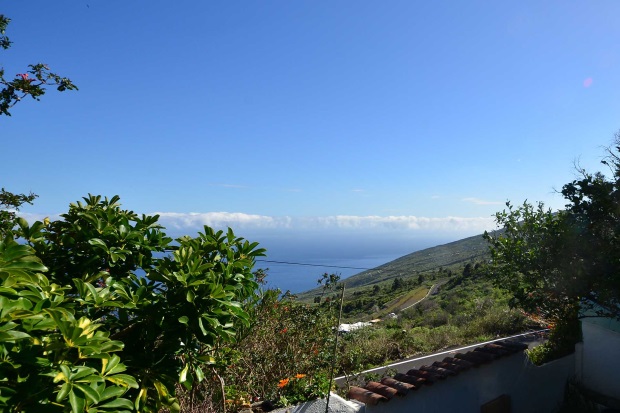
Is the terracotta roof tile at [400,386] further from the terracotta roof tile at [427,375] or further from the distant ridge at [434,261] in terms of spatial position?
the distant ridge at [434,261]

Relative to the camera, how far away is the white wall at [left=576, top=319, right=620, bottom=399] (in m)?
9.19

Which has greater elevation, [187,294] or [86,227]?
[86,227]

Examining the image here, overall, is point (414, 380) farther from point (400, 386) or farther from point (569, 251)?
point (569, 251)

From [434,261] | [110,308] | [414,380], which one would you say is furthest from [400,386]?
[434,261]

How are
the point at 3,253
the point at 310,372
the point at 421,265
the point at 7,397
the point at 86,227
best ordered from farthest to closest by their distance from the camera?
the point at 421,265 < the point at 310,372 < the point at 86,227 < the point at 3,253 < the point at 7,397

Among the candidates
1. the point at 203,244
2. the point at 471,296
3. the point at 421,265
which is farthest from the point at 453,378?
the point at 421,265

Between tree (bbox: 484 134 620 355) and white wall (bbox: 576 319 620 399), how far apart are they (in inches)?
133

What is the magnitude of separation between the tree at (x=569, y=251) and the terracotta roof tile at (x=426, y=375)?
862 mm

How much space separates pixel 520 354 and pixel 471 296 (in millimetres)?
16518

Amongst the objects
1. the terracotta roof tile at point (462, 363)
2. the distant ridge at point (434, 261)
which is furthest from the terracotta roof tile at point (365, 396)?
the distant ridge at point (434, 261)

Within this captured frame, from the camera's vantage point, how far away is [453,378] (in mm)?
5746

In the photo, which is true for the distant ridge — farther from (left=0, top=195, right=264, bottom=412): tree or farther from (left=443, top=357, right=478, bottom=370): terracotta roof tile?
(left=0, top=195, right=264, bottom=412): tree

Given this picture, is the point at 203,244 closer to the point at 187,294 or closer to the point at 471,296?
the point at 187,294

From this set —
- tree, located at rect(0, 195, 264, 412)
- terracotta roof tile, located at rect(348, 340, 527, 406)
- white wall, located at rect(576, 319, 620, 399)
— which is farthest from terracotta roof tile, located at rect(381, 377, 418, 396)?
white wall, located at rect(576, 319, 620, 399)
